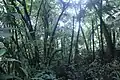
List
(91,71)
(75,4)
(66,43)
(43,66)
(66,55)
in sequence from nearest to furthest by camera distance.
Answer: (43,66) → (91,71) → (75,4) → (66,55) → (66,43)

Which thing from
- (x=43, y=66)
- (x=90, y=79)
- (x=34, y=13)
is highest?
(x=34, y=13)

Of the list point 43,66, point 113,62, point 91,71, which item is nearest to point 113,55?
point 113,62

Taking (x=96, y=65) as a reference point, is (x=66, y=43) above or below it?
above

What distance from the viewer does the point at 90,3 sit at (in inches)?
191

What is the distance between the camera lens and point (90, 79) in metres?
4.53

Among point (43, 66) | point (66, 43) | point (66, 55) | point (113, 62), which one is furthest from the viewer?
point (66, 43)

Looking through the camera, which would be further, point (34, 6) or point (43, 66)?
point (34, 6)

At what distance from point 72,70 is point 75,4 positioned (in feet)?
5.25

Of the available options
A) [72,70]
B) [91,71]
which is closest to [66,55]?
[72,70]

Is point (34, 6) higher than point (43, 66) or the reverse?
higher

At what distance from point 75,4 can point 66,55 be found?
153 cm

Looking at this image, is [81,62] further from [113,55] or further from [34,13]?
[34,13]

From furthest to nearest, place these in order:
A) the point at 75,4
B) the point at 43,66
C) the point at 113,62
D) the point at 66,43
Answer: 1. the point at 66,43
2. the point at 75,4
3. the point at 113,62
4. the point at 43,66

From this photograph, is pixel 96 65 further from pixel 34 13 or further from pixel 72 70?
pixel 34 13
